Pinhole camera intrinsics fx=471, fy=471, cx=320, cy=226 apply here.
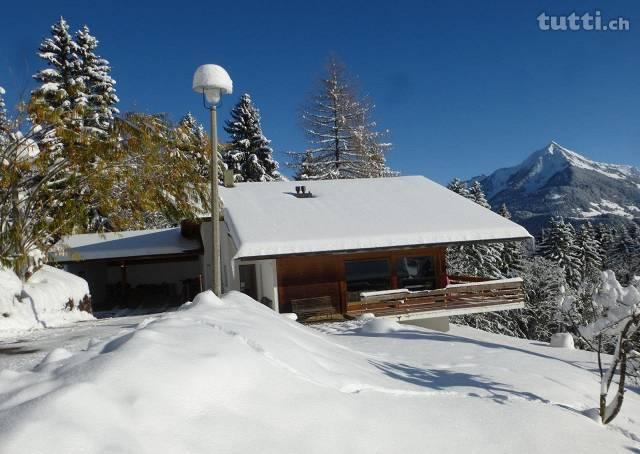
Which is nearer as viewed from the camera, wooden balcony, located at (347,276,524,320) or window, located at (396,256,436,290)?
wooden balcony, located at (347,276,524,320)

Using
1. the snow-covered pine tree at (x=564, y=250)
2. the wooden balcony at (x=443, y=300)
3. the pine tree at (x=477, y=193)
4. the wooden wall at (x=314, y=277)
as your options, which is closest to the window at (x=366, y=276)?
the wooden wall at (x=314, y=277)

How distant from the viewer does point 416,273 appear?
15.6 meters

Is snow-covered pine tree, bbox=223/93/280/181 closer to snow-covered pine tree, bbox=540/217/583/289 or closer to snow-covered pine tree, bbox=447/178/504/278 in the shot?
snow-covered pine tree, bbox=447/178/504/278

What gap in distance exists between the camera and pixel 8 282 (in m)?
9.64

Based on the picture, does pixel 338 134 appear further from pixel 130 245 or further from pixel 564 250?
pixel 564 250

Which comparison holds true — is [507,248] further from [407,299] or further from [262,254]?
[262,254]

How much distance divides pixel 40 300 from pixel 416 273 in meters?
10.7

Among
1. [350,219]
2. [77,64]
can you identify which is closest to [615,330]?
[350,219]

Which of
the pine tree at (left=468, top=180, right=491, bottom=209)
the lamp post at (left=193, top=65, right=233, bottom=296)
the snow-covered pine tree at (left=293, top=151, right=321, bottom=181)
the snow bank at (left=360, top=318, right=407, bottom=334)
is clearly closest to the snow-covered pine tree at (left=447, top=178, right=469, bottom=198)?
the pine tree at (left=468, top=180, right=491, bottom=209)

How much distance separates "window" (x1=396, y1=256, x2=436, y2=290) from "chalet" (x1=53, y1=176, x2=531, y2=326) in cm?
3

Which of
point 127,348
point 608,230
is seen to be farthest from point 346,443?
point 608,230

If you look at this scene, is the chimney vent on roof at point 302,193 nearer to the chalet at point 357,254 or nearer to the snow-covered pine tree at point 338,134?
the chalet at point 357,254

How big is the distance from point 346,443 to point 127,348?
67.1 inches

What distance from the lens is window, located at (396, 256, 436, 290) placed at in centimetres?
1534
